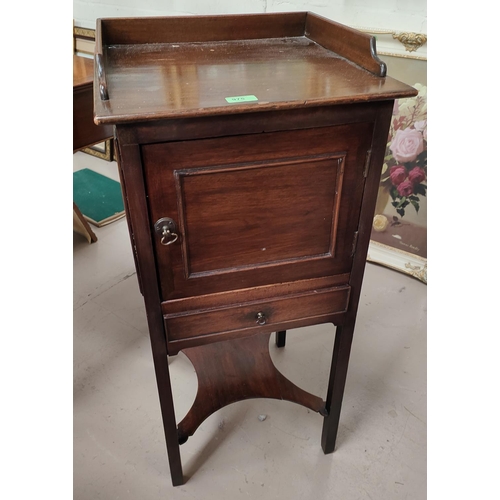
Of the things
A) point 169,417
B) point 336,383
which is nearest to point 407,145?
point 336,383

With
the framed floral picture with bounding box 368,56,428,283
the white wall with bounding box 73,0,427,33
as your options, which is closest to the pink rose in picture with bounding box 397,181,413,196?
the framed floral picture with bounding box 368,56,428,283

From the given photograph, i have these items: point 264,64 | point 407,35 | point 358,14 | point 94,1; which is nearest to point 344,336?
point 264,64

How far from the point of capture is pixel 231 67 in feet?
3.53

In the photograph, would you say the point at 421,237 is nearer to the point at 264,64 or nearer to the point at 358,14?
the point at 358,14

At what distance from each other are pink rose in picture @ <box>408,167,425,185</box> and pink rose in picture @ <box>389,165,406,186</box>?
0.11 feet

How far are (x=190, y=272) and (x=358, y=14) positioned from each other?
1.59 meters

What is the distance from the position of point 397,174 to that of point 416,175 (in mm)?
89

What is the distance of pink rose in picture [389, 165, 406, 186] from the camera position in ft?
7.13

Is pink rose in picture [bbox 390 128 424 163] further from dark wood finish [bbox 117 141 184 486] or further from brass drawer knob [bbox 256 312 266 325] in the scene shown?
dark wood finish [bbox 117 141 184 486]

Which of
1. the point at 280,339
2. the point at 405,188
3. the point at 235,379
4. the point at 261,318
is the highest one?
the point at 261,318

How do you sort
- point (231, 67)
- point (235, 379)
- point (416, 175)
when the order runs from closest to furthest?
point (231, 67) → point (235, 379) → point (416, 175)

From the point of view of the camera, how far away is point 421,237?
2225mm

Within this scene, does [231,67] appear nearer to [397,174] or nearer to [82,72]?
[82,72]

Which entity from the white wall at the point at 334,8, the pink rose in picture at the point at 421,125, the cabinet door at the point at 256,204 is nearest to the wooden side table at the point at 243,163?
the cabinet door at the point at 256,204
